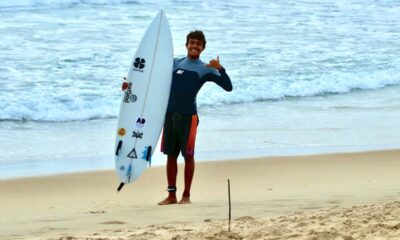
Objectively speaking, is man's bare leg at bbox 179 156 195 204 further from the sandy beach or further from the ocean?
the ocean

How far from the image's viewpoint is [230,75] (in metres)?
15.0

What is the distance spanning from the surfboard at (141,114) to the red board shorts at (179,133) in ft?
0.72

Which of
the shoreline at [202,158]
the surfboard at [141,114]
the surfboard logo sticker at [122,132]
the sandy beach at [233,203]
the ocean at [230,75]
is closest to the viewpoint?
the sandy beach at [233,203]

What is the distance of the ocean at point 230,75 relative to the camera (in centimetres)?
1020

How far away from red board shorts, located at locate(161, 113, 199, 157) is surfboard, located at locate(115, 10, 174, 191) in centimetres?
22

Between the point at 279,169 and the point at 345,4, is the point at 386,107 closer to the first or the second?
the point at 279,169

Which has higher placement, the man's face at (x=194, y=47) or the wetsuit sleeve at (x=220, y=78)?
the man's face at (x=194, y=47)

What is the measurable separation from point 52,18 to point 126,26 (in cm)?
201

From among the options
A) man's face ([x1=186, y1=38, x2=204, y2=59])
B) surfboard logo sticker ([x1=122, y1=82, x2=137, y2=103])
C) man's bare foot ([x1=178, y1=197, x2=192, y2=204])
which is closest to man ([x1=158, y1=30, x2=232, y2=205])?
man's face ([x1=186, y1=38, x2=204, y2=59])

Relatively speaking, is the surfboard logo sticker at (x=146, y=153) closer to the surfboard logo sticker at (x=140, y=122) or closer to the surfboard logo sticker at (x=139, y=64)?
the surfboard logo sticker at (x=140, y=122)

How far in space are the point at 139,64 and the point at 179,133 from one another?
2.74 feet

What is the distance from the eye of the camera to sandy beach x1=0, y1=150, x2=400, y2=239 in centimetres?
559

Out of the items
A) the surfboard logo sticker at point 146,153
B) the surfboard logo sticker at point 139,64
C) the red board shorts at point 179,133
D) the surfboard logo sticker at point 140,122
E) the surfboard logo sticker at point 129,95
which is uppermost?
the surfboard logo sticker at point 139,64

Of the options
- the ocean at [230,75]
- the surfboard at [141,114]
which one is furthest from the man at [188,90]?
the ocean at [230,75]
